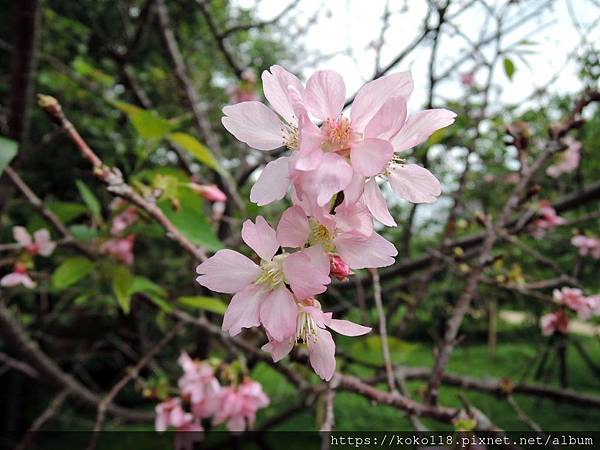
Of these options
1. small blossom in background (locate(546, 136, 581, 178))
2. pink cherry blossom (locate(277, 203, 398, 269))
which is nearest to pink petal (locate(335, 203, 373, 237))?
pink cherry blossom (locate(277, 203, 398, 269))

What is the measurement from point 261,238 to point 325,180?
87 mm

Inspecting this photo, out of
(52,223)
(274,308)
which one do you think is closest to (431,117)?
(274,308)

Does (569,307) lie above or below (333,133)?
below

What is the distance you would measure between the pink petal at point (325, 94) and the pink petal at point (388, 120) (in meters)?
0.04

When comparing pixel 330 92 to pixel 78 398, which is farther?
pixel 78 398

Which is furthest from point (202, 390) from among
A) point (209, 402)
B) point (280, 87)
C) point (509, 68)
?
point (509, 68)

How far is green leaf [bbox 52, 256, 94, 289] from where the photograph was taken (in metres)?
0.81

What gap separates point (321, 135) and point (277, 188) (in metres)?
0.05

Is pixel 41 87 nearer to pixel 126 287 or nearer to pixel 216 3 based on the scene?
pixel 216 3

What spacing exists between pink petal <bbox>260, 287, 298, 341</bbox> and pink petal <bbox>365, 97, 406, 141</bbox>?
143 mm

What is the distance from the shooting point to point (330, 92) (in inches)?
13.6

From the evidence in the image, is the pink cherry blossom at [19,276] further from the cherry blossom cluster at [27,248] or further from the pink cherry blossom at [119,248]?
the pink cherry blossom at [119,248]

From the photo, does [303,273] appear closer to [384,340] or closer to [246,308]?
[246,308]

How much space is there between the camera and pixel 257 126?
0.38 meters
